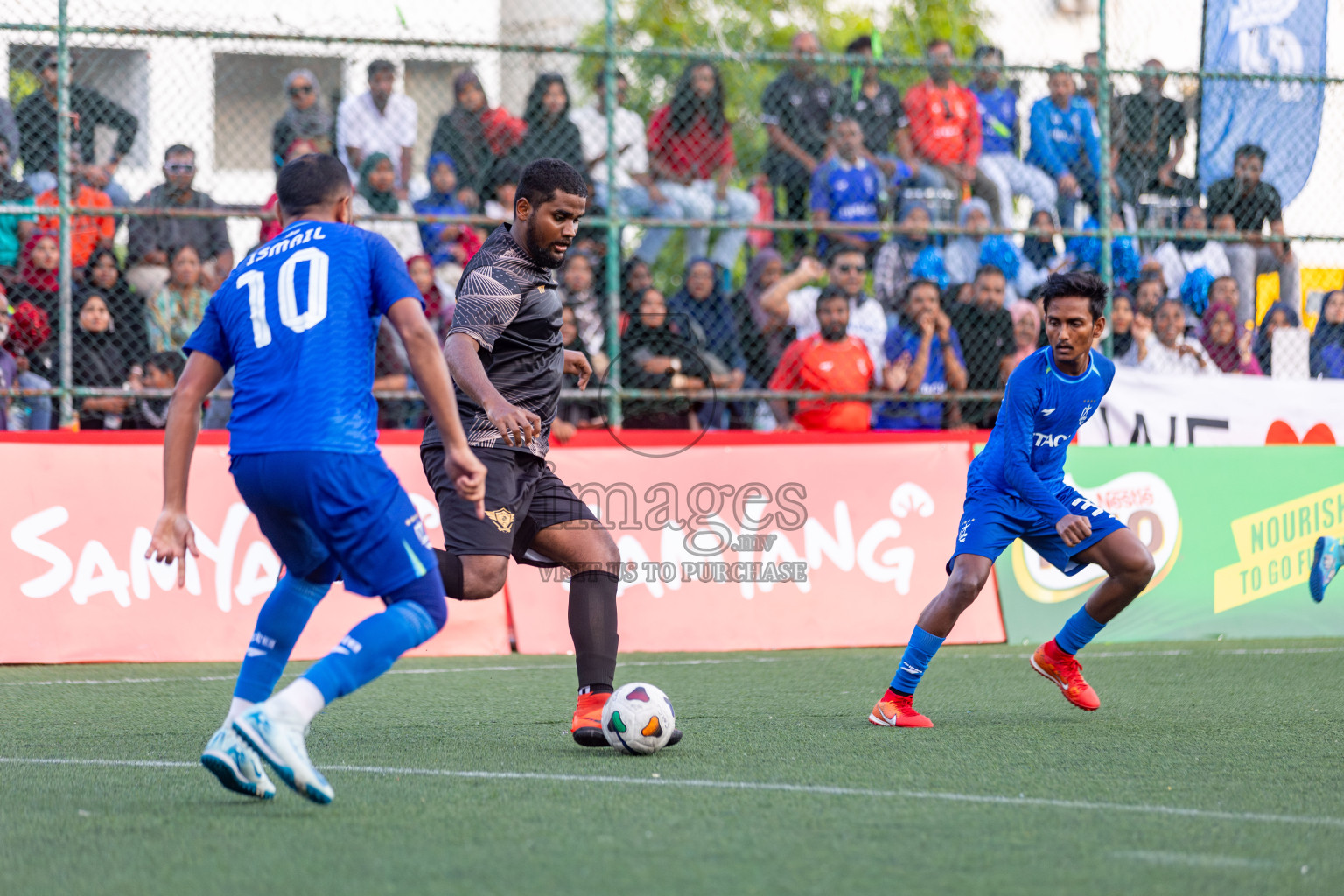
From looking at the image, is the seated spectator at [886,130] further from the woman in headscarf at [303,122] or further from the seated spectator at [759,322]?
the woman in headscarf at [303,122]

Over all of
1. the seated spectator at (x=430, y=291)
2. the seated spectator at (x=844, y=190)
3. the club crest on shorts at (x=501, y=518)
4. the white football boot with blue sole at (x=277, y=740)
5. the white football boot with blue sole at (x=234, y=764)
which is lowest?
the white football boot with blue sole at (x=234, y=764)

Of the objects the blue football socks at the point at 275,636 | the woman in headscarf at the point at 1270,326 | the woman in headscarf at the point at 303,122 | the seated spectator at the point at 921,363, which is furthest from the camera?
the woman in headscarf at the point at 1270,326

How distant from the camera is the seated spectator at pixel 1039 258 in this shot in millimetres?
11656

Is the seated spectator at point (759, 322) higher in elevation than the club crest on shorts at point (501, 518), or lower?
higher

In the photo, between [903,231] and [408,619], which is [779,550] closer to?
[903,231]

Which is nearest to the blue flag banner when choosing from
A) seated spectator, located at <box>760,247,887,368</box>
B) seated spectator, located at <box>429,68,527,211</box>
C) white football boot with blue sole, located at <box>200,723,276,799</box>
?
seated spectator, located at <box>760,247,887,368</box>

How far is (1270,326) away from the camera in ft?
38.8

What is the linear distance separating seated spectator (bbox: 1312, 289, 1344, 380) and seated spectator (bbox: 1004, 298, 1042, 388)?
1710 mm

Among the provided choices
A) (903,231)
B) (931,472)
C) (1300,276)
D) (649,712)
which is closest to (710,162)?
(903,231)

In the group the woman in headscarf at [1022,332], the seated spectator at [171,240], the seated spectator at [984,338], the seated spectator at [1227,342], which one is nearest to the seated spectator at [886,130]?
the seated spectator at [984,338]

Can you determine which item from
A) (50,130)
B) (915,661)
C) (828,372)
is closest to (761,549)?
(828,372)

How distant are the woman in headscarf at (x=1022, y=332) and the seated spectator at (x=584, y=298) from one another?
9.89ft

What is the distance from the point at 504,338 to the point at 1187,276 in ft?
25.5

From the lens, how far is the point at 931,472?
10164 millimetres
